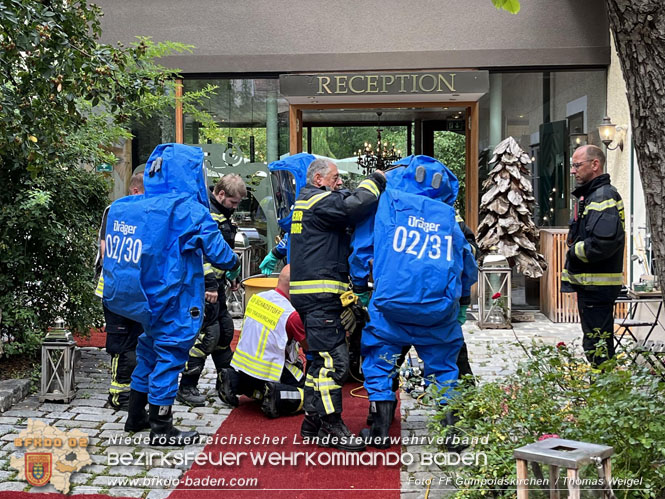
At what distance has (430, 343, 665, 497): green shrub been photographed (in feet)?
12.2

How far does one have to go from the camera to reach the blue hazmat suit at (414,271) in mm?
5098

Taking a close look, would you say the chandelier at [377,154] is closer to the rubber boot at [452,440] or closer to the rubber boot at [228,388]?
the rubber boot at [228,388]

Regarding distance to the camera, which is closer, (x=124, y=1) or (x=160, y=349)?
(x=160, y=349)

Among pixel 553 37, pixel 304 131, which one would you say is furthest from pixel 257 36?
pixel 553 37

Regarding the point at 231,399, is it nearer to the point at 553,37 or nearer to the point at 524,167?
the point at 524,167

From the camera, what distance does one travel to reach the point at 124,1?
12.0m

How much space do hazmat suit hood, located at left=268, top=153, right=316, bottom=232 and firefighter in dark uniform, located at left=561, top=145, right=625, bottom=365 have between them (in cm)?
238

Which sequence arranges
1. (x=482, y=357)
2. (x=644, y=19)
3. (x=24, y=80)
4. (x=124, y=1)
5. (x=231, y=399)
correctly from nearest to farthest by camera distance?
(x=644, y=19)
(x=24, y=80)
(x=231, y=399)
(x=482, y=357)
(x=124, y=1)

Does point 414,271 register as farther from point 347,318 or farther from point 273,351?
point 273,351

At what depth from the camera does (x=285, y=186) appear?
284 inches

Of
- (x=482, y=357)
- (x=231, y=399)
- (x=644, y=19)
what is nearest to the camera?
(x=644, y=19)

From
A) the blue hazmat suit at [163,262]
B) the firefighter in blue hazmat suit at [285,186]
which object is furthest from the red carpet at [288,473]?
the firefighter in blue hazmat suit at [285,186]

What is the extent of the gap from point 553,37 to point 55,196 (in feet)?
25.7

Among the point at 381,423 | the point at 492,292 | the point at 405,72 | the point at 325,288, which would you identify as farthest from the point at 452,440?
the point at 405,72
